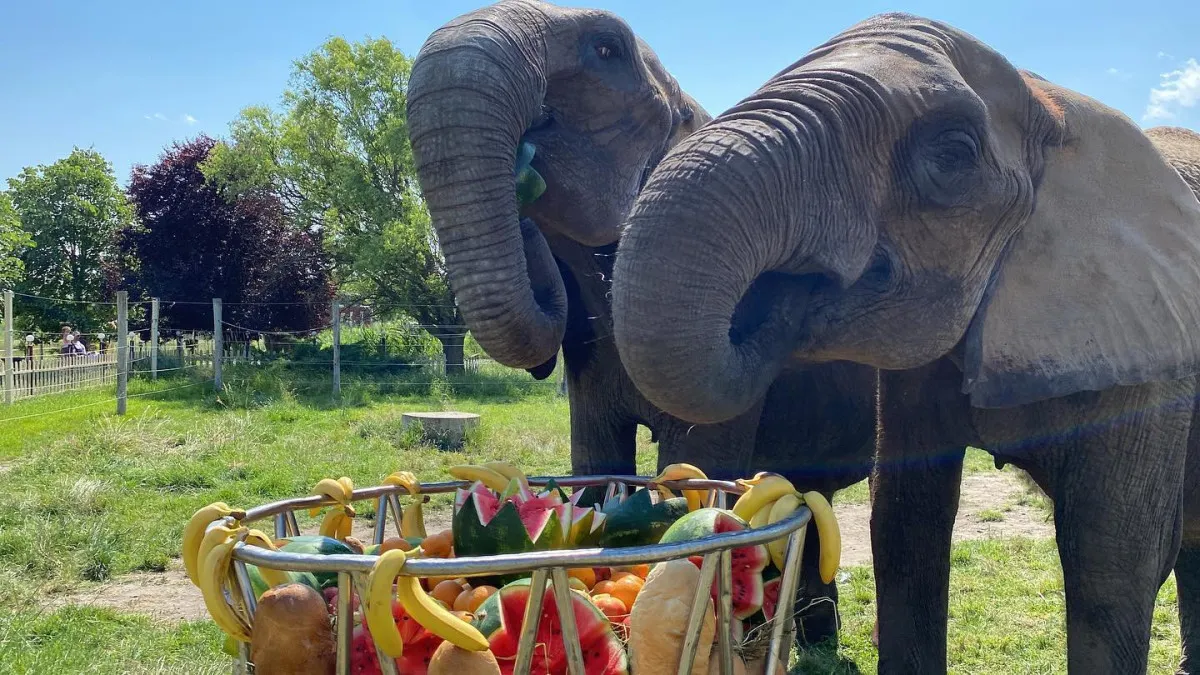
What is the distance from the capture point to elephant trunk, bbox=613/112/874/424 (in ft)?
6.54

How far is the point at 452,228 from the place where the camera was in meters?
2.57

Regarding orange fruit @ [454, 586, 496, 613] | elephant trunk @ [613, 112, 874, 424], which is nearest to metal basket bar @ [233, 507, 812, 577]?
orange fruit @ [454, 586, 496, 613]

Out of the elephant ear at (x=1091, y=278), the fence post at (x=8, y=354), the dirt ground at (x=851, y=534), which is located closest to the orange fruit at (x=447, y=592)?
the elephant ear at (x=1091, y=278)

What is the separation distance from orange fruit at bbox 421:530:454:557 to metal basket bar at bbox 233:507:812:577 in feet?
1.46

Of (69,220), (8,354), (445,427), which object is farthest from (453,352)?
(69,220)

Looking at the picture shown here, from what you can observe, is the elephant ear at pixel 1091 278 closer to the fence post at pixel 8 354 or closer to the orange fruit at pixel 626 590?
the orange fruit at pixel 626 590

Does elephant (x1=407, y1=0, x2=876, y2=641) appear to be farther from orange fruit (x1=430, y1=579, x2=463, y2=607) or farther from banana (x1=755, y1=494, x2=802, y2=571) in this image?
banana (x1=755, y1=494, x2=802, y2=571)

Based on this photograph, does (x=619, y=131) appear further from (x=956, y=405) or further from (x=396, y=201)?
(x=396, y=201)

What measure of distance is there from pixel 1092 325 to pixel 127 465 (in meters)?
7.49

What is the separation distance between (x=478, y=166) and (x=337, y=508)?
3.59ft

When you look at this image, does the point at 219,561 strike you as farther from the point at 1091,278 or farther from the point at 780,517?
the point at 1091,278

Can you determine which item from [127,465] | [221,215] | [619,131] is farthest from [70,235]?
[619,131]

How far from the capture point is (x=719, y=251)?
2.01 meters

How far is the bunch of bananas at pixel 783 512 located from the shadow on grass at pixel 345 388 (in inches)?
445
